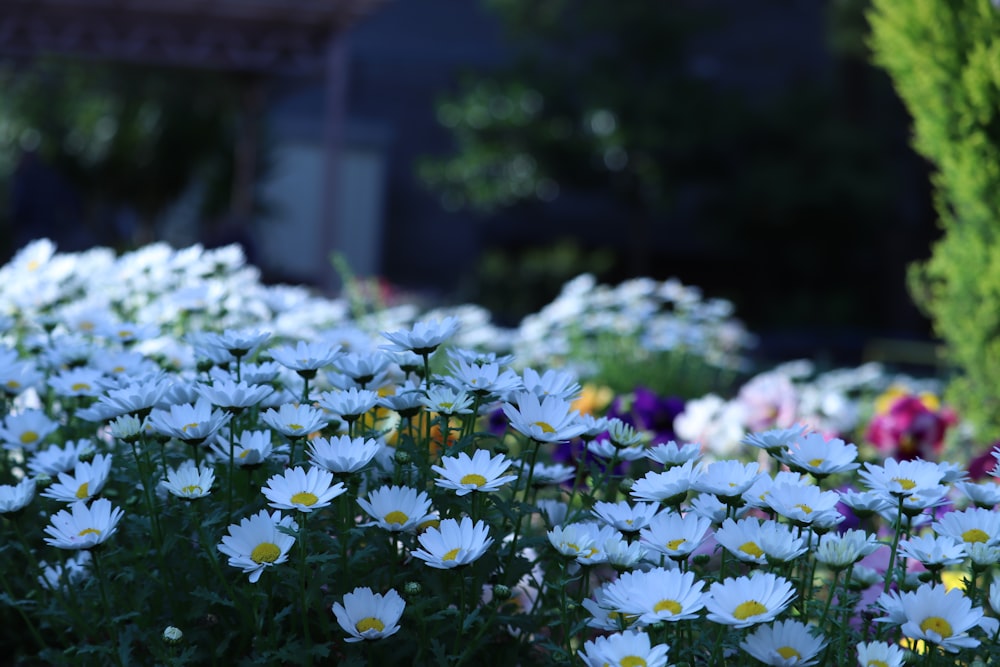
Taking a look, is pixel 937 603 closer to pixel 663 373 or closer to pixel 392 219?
pixel 663 373

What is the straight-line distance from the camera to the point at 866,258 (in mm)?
17016

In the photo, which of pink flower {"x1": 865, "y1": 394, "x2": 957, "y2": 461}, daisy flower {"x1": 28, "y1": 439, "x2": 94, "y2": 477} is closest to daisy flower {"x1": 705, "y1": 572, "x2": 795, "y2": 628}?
daisy flower {"x1": 28, "y1": 439, "x2": 94, "y2": 477}

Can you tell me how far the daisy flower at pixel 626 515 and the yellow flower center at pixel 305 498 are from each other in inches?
14.6

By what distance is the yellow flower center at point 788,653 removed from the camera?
1170mm

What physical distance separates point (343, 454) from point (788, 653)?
1.87ft

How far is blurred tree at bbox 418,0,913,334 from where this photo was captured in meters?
14.0

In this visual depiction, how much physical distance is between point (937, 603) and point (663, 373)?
3495 mm

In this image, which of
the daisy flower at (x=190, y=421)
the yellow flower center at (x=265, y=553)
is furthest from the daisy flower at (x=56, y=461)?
the yellow flower center at (x=265, y=553)

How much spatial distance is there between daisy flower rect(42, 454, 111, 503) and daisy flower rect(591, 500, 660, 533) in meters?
0.67

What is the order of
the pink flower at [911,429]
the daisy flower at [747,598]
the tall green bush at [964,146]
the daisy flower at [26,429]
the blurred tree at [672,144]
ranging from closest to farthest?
the daisy flower at [747,598], the daisy flower at [26,429], the pink flower at [911,429], the tall green bush at [964,146], the blurred tree at [672,144]

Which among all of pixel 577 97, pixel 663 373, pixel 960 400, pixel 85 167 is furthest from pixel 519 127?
pixel 960 400

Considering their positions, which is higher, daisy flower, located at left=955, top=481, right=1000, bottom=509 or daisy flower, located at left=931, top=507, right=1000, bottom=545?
daisy flower, located at left=955, top=481, right=1000, bottom=509

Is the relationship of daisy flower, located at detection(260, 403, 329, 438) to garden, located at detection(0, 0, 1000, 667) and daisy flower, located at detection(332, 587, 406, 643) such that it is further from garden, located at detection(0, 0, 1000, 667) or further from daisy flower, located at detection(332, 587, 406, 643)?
daisy flower, located at detection(332, 587, 406, 643)

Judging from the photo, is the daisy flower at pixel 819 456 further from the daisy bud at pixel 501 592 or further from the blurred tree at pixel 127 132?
the blurred tree at pixel 127 132
